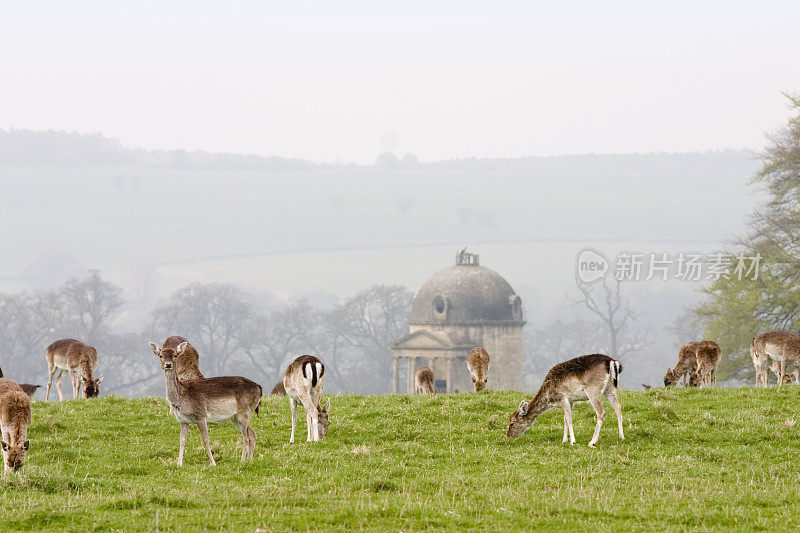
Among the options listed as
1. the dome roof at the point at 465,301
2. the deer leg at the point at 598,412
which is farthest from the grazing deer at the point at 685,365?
the dome roof at the point at 465,301

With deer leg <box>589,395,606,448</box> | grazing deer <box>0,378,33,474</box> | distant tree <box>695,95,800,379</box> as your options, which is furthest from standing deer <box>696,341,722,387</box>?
distant tree <box>695,95,800,379</box>

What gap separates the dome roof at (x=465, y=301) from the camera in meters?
96.8

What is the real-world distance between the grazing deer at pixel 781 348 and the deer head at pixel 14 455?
22905mm

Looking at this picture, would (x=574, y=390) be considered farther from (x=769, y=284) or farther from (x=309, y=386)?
(x=769, y=284)

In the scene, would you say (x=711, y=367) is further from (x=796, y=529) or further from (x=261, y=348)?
(x=261, y=348)

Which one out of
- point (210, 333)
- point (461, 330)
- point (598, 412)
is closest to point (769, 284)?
point (461, 330)

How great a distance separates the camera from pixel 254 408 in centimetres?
2045

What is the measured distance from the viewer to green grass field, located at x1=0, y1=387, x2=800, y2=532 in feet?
48.7

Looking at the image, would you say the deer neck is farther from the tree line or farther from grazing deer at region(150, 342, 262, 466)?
the tree line

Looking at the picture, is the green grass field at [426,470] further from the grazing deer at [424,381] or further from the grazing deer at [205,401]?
the grazing deer at [424,381]

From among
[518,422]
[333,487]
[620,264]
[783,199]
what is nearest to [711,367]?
[518,422]

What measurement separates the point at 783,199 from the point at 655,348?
123m

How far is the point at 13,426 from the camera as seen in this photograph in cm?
1875

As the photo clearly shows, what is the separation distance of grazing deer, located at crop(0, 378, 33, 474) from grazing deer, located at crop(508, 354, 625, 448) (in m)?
9.85
